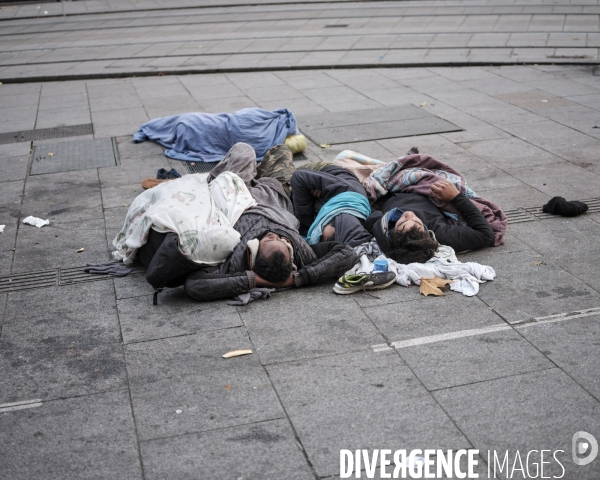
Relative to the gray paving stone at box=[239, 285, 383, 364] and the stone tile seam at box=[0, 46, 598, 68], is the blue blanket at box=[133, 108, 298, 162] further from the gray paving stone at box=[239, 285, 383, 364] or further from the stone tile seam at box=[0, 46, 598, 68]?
the stone tile seam at box=[0, 46, 598, 68]

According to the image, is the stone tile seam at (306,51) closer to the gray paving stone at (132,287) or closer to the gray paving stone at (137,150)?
the gray paving stone at (137,150)

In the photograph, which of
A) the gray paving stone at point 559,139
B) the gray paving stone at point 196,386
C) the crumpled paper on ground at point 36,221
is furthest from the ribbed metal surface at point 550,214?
the crumpled paper on ground at point 36,221

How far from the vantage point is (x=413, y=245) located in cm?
492

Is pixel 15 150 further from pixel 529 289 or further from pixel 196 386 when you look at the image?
pixel 529 289

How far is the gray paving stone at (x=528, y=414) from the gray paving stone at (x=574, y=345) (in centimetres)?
8

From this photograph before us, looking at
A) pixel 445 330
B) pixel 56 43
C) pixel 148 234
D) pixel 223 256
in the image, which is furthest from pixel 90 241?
pixel 56 43

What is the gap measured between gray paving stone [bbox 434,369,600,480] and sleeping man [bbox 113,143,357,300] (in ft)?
4.76

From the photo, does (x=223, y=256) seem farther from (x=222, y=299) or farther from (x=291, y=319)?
(x=291, y=319)

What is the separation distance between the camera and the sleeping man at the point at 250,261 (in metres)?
4.65

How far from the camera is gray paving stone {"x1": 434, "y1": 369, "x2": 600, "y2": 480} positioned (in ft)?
10.5

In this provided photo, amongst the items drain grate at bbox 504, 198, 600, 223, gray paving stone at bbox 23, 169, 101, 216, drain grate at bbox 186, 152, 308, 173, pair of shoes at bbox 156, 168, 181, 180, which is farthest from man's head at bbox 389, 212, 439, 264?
gray paving stone at bbox 23, 169, 101, 216

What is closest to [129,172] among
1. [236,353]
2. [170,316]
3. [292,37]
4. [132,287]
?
[132,287]

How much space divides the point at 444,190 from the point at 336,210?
820mm

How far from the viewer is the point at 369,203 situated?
18.9 feet
